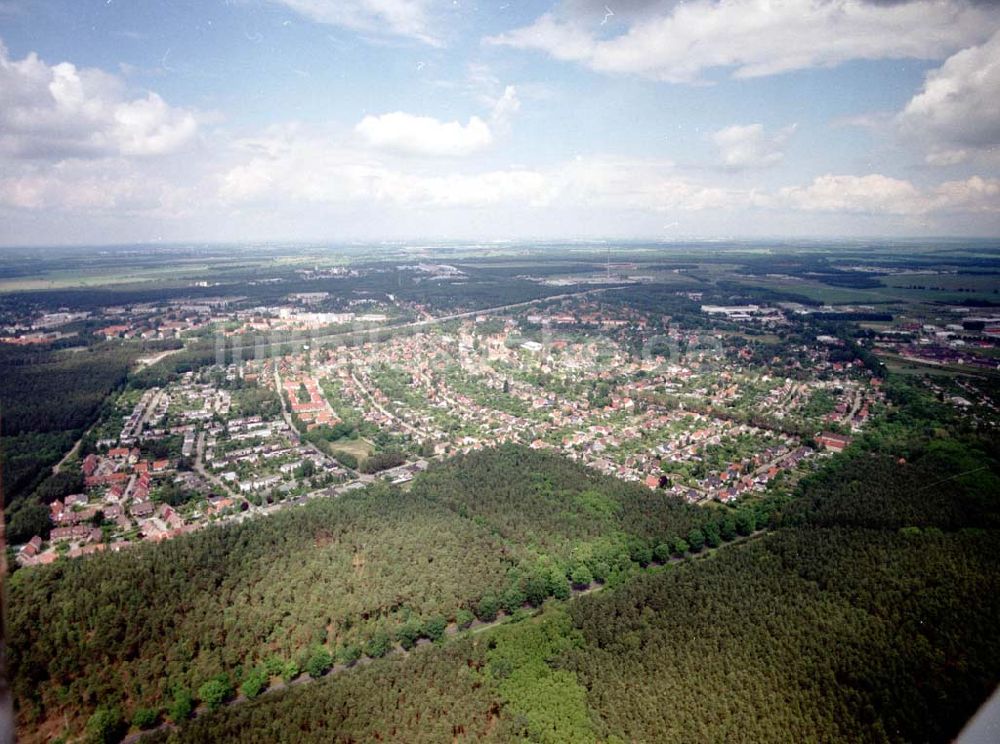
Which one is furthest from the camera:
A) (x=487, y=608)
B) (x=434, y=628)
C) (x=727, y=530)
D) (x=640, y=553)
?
(x=727, y=530)

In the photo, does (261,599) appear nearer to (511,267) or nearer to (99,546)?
(99,546)

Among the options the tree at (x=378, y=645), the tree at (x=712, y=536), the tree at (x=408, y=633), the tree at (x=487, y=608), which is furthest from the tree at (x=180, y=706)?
the tree at (x=712, y=536)

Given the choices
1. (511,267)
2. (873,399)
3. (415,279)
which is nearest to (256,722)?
(873,399)

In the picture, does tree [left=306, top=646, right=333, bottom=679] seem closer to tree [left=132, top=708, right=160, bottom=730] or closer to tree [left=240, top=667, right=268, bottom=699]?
tree [left=240, top=667, right=268, bottom=699]

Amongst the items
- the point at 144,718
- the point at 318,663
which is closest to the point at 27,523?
the point at 144,718

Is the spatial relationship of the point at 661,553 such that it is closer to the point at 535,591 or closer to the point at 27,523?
the point at 535,591

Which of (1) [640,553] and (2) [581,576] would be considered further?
(1) [640,553]

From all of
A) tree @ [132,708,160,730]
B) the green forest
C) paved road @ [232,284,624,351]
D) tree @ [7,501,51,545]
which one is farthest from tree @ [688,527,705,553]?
paved road @ [232,284,624,351]
